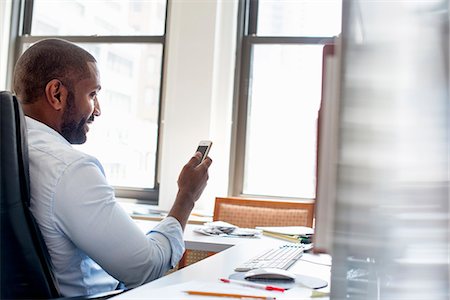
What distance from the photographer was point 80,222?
1308mm

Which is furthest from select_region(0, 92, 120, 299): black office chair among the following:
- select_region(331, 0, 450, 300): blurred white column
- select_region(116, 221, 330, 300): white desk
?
select_region(331, 0, 450, 300): blurred white column

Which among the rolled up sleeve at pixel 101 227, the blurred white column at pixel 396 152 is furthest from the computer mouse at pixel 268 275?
the blurred white column at pixel 396 152

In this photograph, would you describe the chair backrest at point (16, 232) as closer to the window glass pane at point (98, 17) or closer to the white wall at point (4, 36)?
the window glass pane at point (98, 17)

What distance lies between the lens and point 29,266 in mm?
1236

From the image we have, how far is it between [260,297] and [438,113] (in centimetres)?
46

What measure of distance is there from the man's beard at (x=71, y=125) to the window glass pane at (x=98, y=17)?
9.25 feet

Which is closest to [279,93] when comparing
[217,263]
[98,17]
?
[98,17]

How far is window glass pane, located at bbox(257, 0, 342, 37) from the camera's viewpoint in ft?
13.4

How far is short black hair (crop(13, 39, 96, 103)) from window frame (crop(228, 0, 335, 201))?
263 cm

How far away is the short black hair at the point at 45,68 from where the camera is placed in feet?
4.97

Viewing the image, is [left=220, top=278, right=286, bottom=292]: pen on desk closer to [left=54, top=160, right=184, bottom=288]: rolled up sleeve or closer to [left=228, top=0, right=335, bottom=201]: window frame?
[left=54, top=160, right=184, bottom=288]: rolled up sleeve

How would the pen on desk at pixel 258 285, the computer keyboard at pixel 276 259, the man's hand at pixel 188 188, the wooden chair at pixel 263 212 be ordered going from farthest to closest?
the wooden chair at pixel 263 212
the man's hand at pixel 188 188
the computer keyboard at pixel 276 259
the pen on desk at pixel 258 285

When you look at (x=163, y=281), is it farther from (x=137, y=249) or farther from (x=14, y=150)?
(x=14, y=150)

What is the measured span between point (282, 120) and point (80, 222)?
2.90 metres
